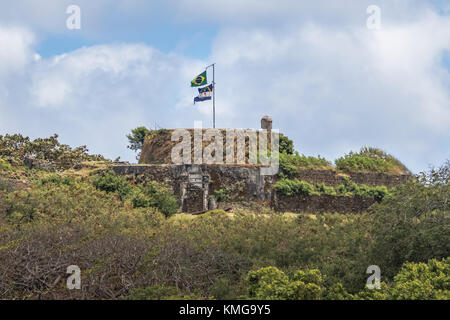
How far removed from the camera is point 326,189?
27.5 meters

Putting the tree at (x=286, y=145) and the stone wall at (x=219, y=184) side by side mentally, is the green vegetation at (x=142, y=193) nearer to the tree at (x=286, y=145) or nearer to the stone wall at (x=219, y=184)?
the stone wall at (x=219, y=184)

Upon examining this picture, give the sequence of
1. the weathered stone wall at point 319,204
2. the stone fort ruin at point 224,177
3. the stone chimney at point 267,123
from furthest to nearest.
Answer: the stone chimney at point 267,123 → the weathered stone wall at point 319,204 → the stone fort ruin at point 224,177

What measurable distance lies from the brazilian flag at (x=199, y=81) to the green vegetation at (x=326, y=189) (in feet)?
24.0

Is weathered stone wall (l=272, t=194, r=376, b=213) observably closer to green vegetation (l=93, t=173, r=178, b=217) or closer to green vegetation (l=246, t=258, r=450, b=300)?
green vegetation (l=93, t=173, r=178, b=217)

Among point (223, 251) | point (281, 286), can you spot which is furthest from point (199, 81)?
point (281, 286)

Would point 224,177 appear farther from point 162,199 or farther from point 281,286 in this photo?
point 281,286

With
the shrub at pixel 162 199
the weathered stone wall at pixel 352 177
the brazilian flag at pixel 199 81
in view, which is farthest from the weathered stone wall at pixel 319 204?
the brazilian flag at pixel 199 81

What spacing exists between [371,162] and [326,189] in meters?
5.14

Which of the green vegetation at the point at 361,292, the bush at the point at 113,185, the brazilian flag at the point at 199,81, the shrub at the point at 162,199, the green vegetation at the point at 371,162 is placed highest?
the brazilian flag at the point at 199,81

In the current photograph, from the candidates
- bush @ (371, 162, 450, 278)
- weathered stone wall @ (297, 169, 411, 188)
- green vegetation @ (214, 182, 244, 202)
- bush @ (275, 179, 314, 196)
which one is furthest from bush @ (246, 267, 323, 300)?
weathered stone wall @ (297, 169, 411, 188)

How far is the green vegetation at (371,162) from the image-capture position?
30500 millimetres

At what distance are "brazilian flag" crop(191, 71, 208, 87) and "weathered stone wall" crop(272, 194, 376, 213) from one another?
8.01 metres

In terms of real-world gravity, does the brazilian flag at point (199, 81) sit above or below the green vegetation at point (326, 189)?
above

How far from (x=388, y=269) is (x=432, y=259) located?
150 centimetres
